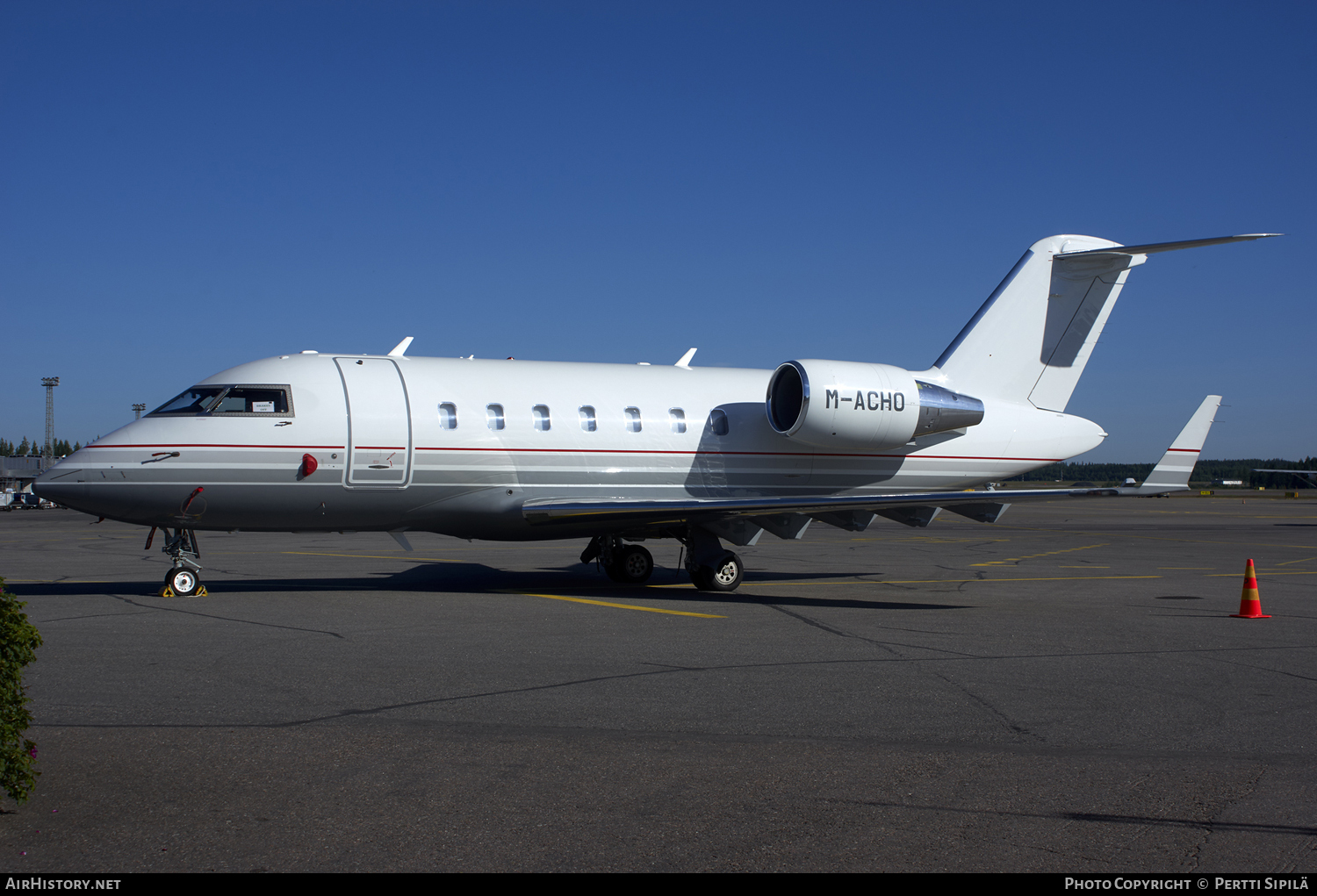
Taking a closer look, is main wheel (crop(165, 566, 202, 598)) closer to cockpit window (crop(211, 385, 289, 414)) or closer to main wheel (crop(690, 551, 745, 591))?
cockpit window (crop(211, 385, 289, 414))

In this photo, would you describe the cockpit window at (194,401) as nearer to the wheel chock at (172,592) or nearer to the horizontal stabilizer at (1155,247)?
the wheel chock at (172,592)

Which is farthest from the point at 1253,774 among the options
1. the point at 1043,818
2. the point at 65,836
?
the point at 65,836

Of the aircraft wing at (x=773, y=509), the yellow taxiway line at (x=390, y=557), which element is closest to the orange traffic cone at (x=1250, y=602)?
the aircraft wing at (x=773, y=509)

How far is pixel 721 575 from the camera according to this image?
1573 cm

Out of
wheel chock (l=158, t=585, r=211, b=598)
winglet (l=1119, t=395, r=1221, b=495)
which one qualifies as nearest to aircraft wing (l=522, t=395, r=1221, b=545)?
winglet (l=1119, t=395, r=1221, b=495)

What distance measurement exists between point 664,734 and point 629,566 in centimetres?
1055

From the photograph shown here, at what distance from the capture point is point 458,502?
1472 centimetres

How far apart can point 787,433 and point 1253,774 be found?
10916mm

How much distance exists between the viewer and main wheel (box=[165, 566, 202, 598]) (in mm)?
13555

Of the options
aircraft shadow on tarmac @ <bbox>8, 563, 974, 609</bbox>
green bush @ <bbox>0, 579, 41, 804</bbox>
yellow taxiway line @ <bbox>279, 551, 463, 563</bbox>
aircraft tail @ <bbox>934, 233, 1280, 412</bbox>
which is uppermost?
aircraft tail @ <bbox>934, 233, 1280, 412</bbox>

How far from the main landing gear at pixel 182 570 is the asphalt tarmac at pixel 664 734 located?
0.61 m

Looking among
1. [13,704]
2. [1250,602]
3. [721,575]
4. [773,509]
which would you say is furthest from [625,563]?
[13,704]

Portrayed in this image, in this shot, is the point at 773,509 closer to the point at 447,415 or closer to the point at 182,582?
the point at 447,415
